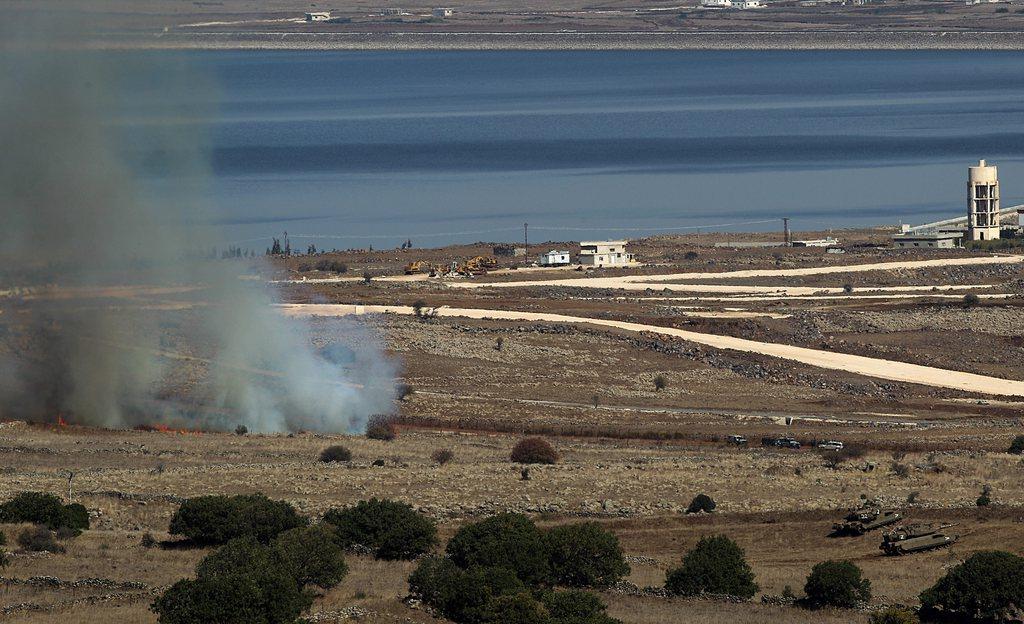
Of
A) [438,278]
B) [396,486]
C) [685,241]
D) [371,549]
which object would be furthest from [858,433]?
[685,241]

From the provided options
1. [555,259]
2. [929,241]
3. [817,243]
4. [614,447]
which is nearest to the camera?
[614,447]

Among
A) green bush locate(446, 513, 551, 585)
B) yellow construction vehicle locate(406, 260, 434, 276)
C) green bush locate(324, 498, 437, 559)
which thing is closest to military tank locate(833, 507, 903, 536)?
green bush locate(446, 513, 551, 585)

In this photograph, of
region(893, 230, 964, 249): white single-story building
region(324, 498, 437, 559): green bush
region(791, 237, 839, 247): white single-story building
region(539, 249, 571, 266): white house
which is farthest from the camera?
region(791, 237, 839, 247): white single-story building

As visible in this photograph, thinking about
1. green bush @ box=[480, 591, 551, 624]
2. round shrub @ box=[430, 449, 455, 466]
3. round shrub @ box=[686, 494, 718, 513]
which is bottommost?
round shrub @ box=[686, 494, 718, 513]

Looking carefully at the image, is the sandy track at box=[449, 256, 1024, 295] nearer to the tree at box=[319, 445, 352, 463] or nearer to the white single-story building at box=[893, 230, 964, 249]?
the white single-story building at box=[893, 230, 964, 249]

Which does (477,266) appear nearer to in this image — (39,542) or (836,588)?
(39,542)

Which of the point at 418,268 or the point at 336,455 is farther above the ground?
the point at 418,268

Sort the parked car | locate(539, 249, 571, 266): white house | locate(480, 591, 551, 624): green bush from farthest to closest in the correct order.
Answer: locate(539, 249, 571, 266): white house, the parked car, locate(480, 591, 551, 624): green bush

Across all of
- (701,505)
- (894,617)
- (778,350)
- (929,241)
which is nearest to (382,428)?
(701,505)
